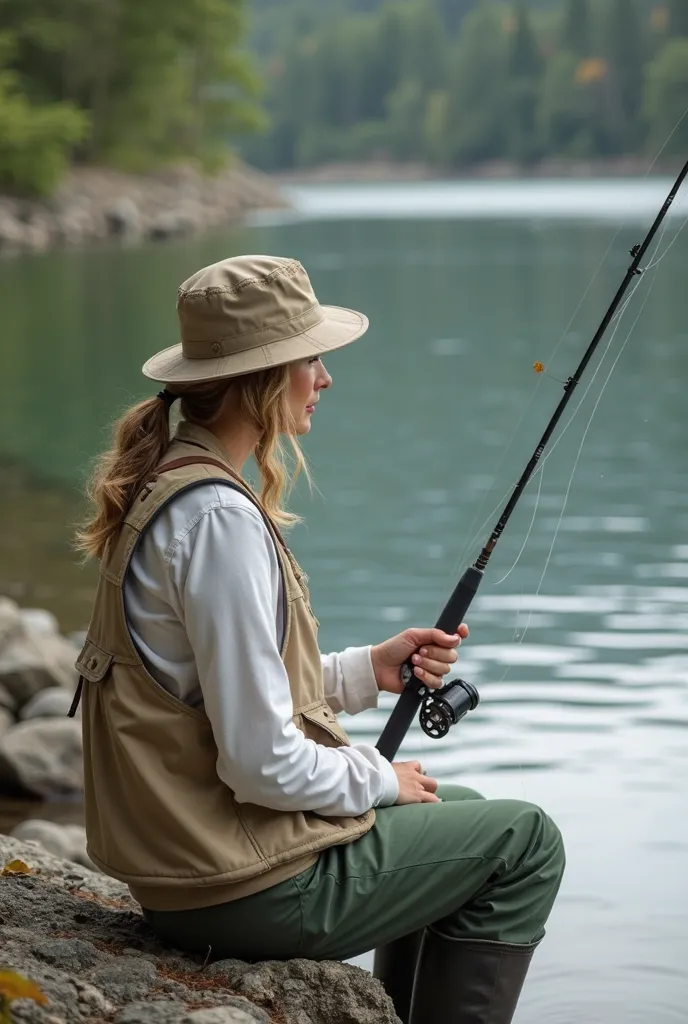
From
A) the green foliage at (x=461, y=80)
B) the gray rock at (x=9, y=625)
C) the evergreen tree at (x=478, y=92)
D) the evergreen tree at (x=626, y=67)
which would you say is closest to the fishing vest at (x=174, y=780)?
the gray rock at (x=9, y=625)

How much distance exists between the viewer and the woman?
6.64ft

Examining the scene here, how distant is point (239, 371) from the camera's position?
2117mm

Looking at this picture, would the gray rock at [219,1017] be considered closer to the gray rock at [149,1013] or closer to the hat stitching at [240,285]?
the gray rock at [149,1013]

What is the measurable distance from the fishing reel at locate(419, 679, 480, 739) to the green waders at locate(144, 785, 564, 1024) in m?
0.18

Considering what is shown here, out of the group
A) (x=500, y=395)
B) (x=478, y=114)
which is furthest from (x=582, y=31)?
(x=500, y=395)

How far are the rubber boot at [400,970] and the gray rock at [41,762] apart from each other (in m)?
2.28

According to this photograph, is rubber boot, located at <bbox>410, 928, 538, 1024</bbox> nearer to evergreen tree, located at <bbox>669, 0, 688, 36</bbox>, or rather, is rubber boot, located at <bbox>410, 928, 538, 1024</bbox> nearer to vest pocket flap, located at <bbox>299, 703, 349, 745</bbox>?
vest pocket flap, located at <bbox>299, 703, 349, 745</bbox>

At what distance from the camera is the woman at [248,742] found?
2.02m

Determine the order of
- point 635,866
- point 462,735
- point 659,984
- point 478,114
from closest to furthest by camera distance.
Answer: point 659,984 → point 635,866 → point 462,735 → point 478,114

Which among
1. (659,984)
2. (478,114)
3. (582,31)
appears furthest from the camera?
(478,114)

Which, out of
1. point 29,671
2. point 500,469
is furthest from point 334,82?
point 29,671

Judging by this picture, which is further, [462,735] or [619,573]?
[619,573]

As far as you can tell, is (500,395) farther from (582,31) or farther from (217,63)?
(582,31)

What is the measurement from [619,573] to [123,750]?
476 centimetres
